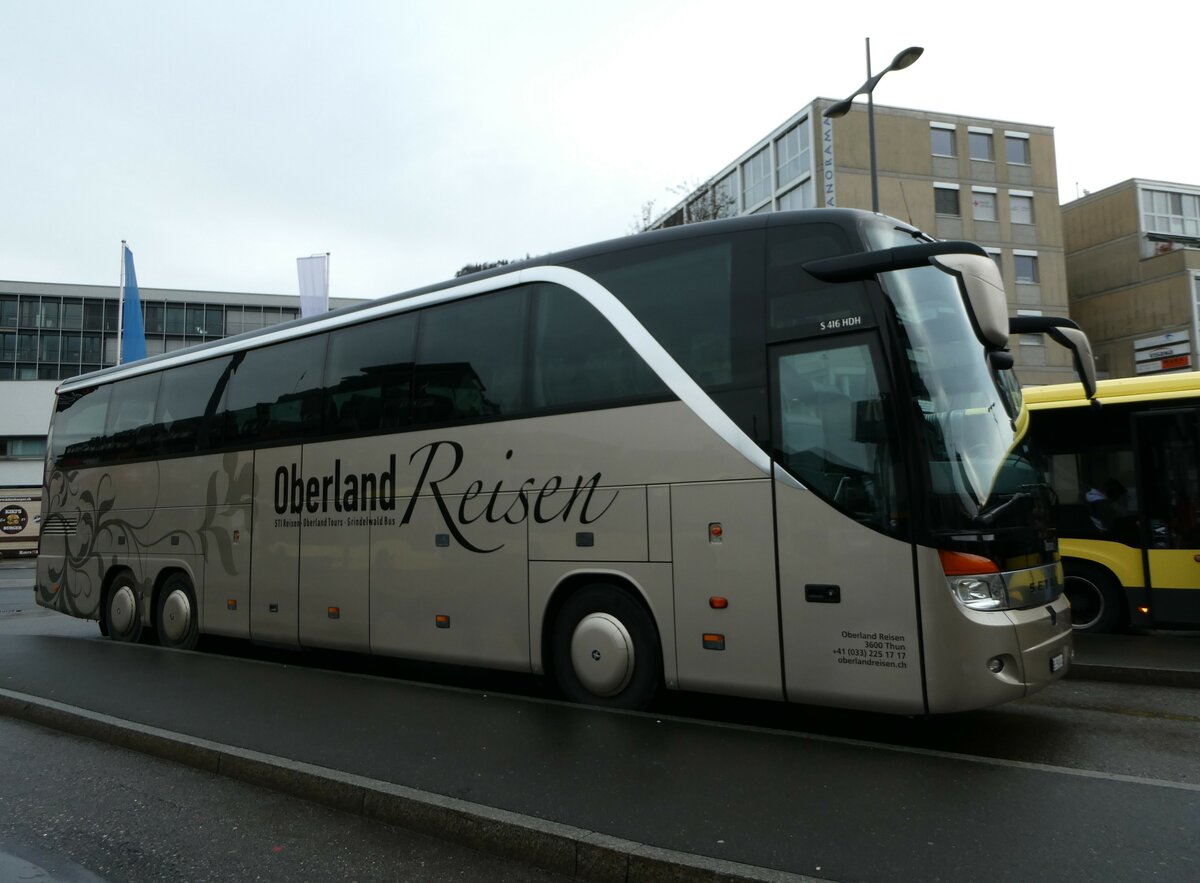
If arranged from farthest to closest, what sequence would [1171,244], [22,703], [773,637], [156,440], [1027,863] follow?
[1171,244]
[156,440]
[22,703]
[773,637]
[1027,863]

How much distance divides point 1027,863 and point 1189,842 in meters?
0.86

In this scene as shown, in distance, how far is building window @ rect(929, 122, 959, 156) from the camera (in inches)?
1794

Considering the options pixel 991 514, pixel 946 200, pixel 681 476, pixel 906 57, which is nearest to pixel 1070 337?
pixel 991 514

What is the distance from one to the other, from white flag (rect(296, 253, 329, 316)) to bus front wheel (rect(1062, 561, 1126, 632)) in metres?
17.9

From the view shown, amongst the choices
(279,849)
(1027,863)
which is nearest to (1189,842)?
(1027,863)

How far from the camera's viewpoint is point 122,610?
12.4 m

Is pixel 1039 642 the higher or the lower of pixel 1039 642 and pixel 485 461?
the lower

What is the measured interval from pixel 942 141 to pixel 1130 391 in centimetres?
3940

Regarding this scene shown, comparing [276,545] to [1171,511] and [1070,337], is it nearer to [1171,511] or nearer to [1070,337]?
[1070,337]

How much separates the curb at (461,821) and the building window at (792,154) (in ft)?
140

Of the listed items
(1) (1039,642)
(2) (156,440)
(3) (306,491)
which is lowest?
(1) (1039,642)

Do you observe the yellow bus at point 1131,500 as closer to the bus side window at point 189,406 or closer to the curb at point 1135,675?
the curb at point 1135,675

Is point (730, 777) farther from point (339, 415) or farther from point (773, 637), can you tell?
point (339, 415)

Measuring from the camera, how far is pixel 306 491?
966cm
